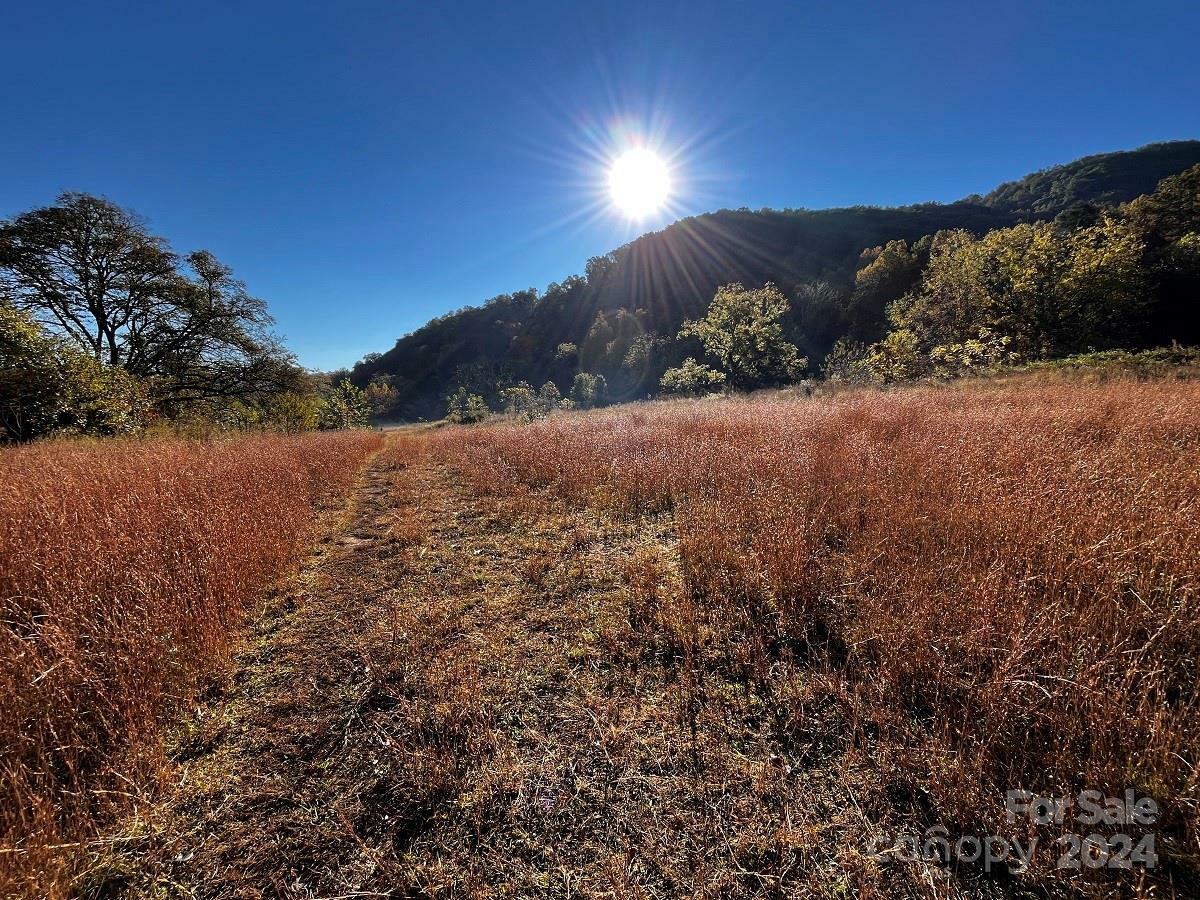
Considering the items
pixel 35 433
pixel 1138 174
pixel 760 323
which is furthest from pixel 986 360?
pixel 1138 174

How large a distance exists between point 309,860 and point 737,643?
7.24 ft

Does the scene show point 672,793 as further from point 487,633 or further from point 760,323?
point 760,323

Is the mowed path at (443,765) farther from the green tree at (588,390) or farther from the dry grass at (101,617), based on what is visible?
the green tree at (588,390)

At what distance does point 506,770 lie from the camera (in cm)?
175

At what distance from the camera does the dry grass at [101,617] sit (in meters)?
1.53

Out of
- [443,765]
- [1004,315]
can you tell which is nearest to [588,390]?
[1004,315]

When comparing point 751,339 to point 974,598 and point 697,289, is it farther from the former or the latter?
point 697,289

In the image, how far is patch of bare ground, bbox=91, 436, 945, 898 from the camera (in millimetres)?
1377

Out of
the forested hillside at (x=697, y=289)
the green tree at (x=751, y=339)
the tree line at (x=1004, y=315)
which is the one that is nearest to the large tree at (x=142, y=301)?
the tree line at (x=1004, y=315)

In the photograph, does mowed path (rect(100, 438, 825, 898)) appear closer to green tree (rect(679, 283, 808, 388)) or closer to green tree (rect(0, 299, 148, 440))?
green tree (rect(0, 299, 148, 440))

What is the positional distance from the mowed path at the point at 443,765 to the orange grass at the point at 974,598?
53 centimetres

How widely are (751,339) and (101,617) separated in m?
21.8

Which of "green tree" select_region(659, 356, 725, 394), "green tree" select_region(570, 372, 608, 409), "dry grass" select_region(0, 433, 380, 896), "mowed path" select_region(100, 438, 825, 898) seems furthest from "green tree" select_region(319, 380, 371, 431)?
"mowed path" select_region(100, 438, 825, 898)

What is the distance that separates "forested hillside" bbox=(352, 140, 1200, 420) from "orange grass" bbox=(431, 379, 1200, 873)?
54.1 m
